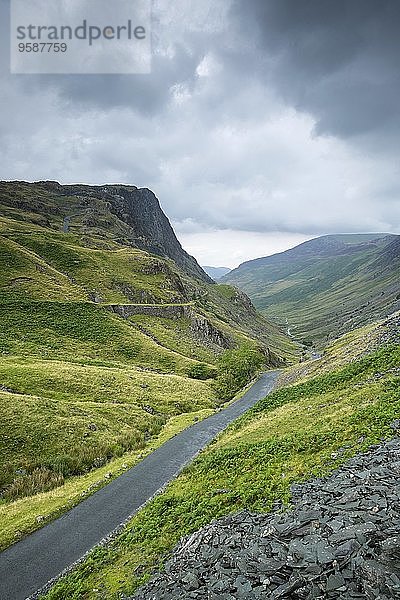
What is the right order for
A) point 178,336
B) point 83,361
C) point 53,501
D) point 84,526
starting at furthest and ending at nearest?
point 178,336 < point 83,361 < point 53,501 < point 84,526

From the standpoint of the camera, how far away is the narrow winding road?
30281mm

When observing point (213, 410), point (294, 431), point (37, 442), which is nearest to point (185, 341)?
point (213, 410)

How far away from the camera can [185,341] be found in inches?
5241

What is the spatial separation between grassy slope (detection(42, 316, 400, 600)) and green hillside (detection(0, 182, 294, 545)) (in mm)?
12051

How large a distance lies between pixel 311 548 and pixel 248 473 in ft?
48.3

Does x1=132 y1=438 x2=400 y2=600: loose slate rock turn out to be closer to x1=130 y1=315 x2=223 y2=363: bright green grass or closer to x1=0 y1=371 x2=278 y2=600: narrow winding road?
x1=0 y1=371 x2=278 y2=600: narrow winding road

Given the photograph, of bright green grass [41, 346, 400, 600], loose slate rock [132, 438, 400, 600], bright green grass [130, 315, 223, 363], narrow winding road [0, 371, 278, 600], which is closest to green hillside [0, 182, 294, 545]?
bright green grass [130, 315, 223, 363]

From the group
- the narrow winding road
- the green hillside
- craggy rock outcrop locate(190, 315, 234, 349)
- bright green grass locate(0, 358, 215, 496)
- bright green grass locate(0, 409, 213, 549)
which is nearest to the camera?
the narrow winding road

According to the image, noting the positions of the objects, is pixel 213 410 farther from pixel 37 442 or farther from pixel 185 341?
pixel 185 341

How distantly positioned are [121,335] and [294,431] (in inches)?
3323

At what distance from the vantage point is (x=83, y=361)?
94.5 m

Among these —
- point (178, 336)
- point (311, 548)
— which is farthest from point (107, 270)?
point (311, 548)

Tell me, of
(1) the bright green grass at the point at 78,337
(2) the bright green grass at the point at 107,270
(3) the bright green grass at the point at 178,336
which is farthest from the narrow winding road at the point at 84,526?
(2) the bright green grass at the point at 107,270

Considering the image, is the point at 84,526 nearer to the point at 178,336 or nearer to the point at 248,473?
the point at 248,473
